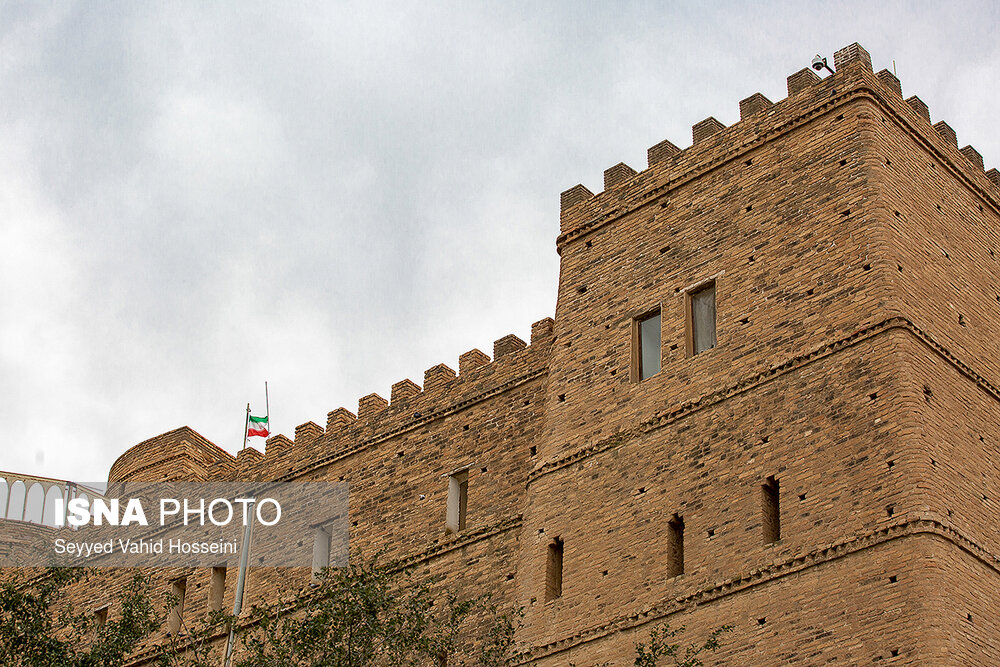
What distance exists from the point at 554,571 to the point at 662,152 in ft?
22.5

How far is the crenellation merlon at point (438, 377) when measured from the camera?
27.5 m

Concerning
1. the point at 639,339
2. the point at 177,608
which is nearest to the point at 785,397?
the point at 639,339

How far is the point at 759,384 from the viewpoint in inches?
819

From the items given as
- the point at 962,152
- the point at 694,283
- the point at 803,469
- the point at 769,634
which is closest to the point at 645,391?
the point at 694,283

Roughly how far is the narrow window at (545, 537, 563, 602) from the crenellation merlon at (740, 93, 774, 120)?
22.5 feet

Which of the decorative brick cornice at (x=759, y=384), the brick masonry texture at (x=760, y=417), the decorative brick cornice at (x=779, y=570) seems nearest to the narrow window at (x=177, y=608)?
the brick masonry texture at (x=760, y=417)

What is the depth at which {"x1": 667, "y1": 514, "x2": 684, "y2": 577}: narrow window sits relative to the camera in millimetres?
20391

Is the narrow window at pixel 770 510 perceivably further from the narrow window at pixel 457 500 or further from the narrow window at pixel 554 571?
the narrow window at pixel 457 500

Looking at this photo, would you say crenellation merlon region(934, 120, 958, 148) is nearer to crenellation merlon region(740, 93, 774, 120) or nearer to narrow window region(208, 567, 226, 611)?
crenellation merlon region(740, 93, 774, 120)

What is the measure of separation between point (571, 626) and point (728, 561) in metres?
2.40

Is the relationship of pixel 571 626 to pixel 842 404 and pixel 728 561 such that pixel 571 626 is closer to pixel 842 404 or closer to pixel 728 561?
pixel 728 561

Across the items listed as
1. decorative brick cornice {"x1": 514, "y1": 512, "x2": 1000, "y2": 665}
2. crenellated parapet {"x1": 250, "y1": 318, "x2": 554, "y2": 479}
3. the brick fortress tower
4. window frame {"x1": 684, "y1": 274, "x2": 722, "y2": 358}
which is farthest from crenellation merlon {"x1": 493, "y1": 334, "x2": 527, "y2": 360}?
decorative brick cornice {"x1": 514, "y1": 512, "x2": 1000, "y2": 665}

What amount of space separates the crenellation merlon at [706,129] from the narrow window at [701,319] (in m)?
2.86

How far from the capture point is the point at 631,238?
2431 cm
